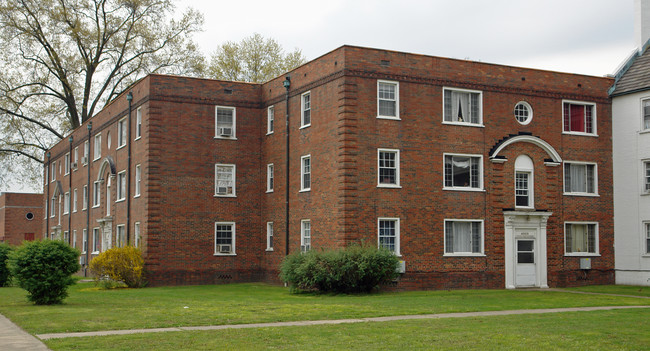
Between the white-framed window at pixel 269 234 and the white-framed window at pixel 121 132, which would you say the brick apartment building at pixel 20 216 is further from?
the white-framed window at pixel 269 234

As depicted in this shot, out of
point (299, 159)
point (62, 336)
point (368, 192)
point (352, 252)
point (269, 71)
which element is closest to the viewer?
point (62, 336)

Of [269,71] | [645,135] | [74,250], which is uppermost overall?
[269,71]

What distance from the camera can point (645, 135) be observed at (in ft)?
109

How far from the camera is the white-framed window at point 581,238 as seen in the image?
33344 mm

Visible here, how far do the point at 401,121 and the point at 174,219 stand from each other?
37.3ft

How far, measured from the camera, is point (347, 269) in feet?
88.5

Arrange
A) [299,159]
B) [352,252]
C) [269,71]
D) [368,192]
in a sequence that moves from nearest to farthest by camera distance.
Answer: [352,252] → [368,192] → [299,159] → [269,71]

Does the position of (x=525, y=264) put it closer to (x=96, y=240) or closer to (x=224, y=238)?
(x=224, y=238)

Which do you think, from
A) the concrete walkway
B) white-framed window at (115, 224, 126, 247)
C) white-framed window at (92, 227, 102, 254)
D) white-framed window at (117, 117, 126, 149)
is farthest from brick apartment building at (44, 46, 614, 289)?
the concrete walkway

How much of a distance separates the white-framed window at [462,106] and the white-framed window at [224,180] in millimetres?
10573

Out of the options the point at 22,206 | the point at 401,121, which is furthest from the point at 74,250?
the point at 22,206

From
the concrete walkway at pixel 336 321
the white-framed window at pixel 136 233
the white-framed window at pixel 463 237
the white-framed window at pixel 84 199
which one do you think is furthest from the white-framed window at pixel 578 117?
the white-framed window at pixel 84 199

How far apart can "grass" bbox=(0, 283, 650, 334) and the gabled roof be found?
10768mm

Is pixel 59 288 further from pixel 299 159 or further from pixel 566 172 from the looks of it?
pixel 566 172
